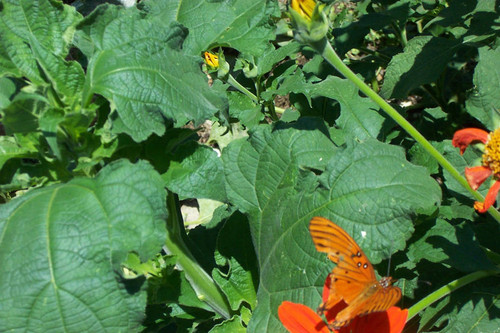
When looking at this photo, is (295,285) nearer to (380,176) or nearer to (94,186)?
(380,176)

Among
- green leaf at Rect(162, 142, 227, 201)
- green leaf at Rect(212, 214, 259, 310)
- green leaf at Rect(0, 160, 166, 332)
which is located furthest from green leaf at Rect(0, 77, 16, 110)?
green leaf at Rect(212, 214, 259, 310)

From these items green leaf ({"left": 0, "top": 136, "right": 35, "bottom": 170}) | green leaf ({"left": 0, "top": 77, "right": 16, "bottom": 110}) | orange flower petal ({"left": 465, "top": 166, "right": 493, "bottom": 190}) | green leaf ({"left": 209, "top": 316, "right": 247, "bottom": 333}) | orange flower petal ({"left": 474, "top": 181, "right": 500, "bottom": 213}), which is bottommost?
green leaf ({"left": 209, "top": 316, "right": 247, "bottom": 333})

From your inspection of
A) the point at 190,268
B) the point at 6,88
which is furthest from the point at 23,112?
the point at 190,268

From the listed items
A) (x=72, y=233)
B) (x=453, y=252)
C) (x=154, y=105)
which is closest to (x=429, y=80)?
(x=453, y=252)

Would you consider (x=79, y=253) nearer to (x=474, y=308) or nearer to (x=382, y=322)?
(x=382, y=322)

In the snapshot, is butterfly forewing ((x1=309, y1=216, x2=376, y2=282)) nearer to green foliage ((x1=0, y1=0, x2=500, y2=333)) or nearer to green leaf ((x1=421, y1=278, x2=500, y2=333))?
green foliage ((x1=0, y1=0, x2=500, y2=333))

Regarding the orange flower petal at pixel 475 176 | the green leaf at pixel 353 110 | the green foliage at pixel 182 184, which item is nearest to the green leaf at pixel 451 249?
the green foliage at pixel 182 184
